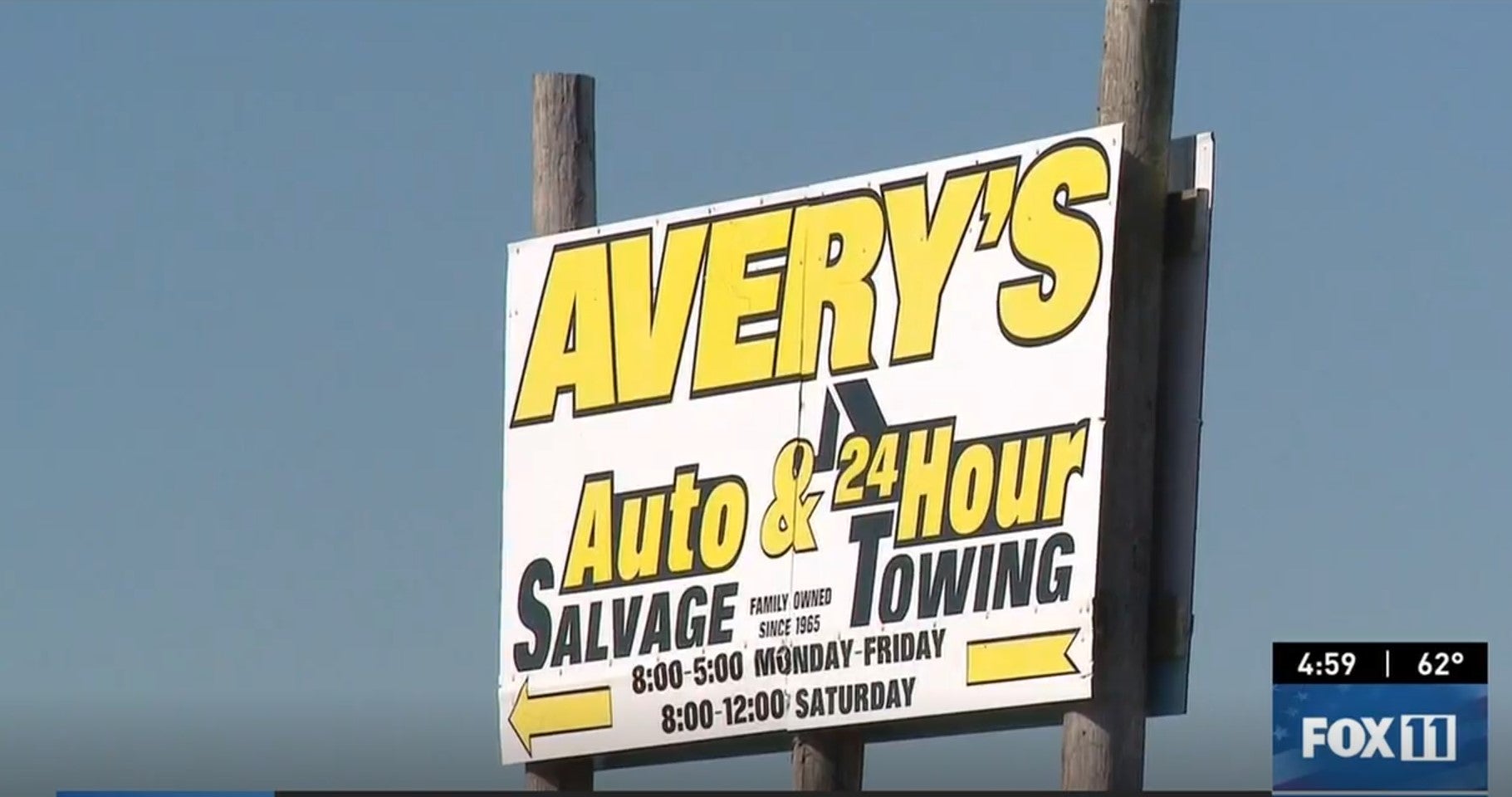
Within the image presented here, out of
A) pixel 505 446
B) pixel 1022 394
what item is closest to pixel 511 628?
pixel 505 446

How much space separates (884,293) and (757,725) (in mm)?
1650

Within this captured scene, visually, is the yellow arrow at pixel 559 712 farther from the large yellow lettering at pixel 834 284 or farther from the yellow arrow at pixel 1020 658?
the yellow arrow at pixel 1020 658

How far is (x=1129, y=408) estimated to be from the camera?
11.6 metres

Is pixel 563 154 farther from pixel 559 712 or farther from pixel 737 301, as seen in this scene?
pixel 559 712

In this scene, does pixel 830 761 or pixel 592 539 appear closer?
pixel 830 761

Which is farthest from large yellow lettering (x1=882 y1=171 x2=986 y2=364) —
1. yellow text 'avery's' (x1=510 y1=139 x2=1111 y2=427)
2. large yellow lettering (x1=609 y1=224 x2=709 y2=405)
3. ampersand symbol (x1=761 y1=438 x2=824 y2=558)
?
large yellow lettering (x1=609 y1=224 x2=709 y2=405)

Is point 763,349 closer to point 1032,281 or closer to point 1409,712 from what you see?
point 1032,281

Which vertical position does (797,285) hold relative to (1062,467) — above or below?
above

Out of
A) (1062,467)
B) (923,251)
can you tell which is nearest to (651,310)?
(923,251)

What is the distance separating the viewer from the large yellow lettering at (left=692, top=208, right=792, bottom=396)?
12562 millimetres
